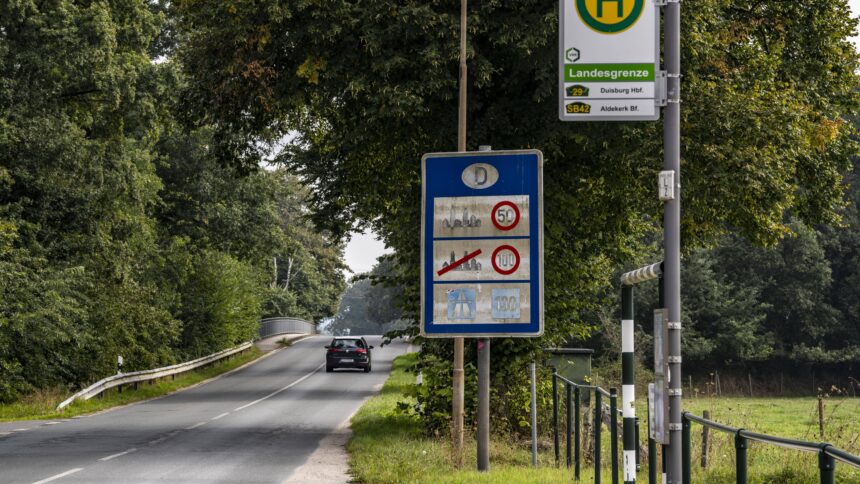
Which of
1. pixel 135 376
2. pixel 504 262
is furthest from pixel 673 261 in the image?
pixel 135 376

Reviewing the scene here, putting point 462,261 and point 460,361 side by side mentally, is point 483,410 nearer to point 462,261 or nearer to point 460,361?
point 460,361

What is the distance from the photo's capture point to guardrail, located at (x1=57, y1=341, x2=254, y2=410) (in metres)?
31.9

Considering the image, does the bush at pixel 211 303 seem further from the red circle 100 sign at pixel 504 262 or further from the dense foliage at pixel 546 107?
the red circle 100 sign at pixel 504 262

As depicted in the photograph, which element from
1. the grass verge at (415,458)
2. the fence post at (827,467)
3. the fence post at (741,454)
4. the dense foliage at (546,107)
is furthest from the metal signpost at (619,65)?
the dense foliage at (546,107)

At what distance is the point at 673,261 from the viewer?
7906mm

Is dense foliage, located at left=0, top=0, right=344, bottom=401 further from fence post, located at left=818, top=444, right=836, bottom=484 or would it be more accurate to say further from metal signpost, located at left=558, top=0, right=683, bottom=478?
fence post, located at left=818, top=444, right=836, bottom=484

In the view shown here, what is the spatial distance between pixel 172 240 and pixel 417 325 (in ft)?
84.7

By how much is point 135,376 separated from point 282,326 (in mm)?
49629

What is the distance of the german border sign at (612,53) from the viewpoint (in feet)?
27.0

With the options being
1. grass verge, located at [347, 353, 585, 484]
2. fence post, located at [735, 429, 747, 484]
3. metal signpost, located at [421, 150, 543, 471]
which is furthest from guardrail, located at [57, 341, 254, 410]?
fence post, located at [735, 429, 747, 484]

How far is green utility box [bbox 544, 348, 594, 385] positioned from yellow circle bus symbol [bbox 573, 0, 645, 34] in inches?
622

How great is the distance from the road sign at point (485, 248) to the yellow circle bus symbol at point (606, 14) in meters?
6.08

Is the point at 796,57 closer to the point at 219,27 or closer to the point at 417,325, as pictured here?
the point at 417,325

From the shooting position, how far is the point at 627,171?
21.2 m
